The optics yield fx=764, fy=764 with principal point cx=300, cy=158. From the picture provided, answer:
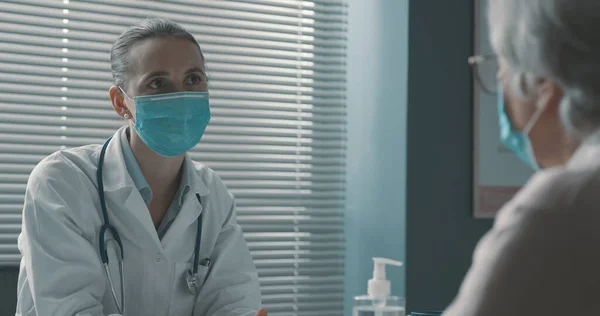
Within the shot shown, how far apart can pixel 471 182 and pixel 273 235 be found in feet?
2.25

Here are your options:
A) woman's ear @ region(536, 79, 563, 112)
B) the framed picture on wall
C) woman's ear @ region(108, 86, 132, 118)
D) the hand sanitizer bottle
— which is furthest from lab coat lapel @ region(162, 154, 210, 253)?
woman's ear @ region(536, 79, 563, 112)

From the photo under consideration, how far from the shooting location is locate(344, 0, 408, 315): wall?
2449mm

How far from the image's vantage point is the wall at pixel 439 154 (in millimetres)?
2430

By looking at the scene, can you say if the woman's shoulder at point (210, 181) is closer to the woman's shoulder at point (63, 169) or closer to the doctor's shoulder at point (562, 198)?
the woman's shoulder at point (63, 169)

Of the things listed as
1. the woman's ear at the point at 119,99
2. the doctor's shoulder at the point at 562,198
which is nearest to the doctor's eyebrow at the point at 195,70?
the woman's ear at the point at 119,99

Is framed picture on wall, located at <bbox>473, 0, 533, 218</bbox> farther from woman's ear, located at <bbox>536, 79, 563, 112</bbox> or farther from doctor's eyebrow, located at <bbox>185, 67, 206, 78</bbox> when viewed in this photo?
woman's ear, located at <bbox>536, 79, 563, 112</bbox>

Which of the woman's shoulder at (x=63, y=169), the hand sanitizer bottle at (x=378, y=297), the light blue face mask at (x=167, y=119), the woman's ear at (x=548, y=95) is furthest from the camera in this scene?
the light blue face mask at (x=167, y=119)

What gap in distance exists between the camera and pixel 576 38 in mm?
708

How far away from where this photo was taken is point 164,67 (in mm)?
1843

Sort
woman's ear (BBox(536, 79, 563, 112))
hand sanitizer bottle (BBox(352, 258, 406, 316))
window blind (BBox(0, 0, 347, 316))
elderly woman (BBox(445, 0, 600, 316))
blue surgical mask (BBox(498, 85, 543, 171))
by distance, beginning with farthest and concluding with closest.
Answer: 1. window blind (BBox(0, 0, 347, 316))
2. hand sanitizer bottle (BBox(352, 258, 406, 316))
3. blue surgical mask (BBox(498, 85, 543, 171))
4. woman's ear (BBox(536, 79, 563, 112))
5. elderly woman (BBox(445, 0, 600, 316))

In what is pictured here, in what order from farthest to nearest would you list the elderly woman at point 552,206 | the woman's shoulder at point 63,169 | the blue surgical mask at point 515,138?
1. the woman's shoulder at point 63,169
2. the blue surgical mask at point 515,138
3. the elderly woman at point 552,206


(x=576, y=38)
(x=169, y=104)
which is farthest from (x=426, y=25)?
(x=576, y=38)

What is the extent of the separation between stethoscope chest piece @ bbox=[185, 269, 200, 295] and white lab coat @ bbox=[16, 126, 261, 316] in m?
0.02

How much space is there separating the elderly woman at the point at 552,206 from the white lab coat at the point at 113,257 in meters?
1.11
